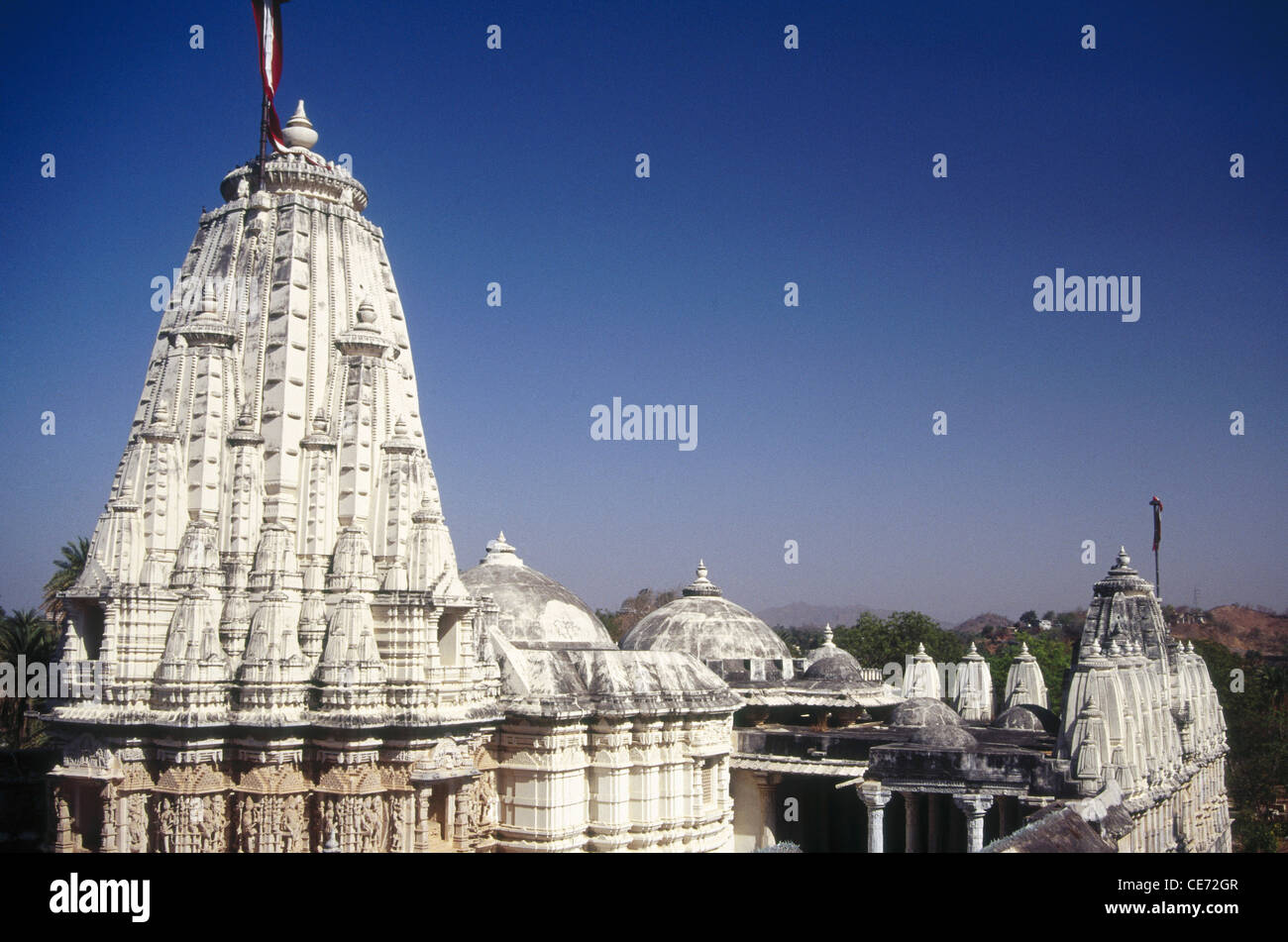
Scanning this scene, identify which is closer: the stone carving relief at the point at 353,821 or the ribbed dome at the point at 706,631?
the stone carving relief at the point at 353,821

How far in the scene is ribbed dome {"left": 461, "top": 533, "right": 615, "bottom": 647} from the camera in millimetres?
29266

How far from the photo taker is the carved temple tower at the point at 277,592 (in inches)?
822

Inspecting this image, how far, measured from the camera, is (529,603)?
29828mm

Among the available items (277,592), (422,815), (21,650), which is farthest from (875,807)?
(21,650)

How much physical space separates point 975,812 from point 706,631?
1390 cm

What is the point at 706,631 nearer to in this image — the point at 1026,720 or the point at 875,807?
the point at 1026,720

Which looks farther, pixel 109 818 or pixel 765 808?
pixel 765 808

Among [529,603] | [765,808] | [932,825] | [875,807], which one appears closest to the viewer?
[875,807]

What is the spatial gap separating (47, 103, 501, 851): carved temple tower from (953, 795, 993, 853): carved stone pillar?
964 cm

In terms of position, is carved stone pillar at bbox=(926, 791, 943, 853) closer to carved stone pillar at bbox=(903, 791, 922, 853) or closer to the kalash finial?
carved stone pillar at bbox=(903, 791, 922, 853)

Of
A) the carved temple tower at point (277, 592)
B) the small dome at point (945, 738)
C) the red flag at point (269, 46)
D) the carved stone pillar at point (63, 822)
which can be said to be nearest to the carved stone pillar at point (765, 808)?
the small dome at point (945, 738)

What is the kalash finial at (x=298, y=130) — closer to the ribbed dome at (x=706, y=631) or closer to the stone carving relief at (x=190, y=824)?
the stone carving relief at (x=190, y=824)

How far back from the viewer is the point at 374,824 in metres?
21.0

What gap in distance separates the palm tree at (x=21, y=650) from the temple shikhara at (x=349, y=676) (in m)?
13.5
